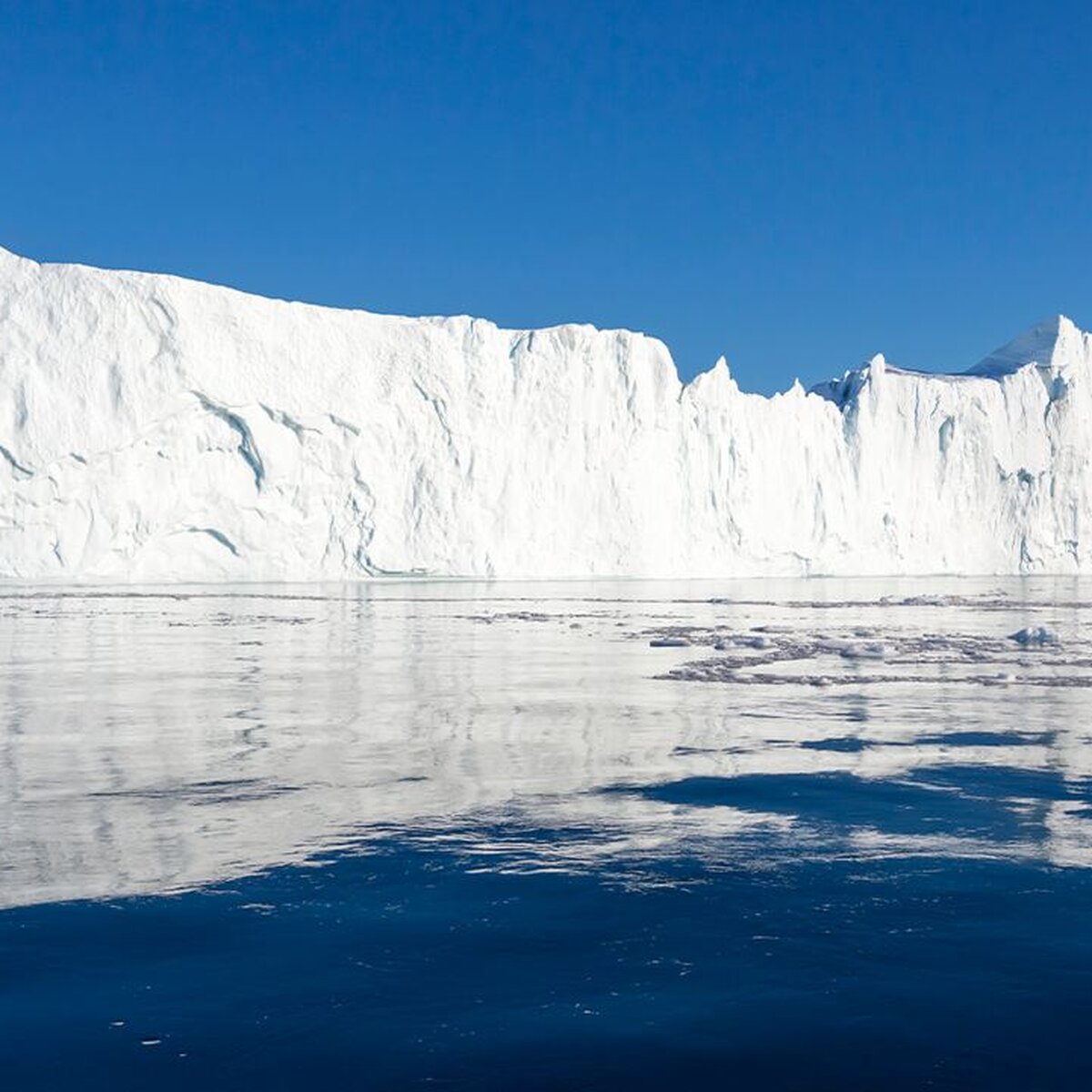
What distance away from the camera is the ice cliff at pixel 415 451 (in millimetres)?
40375

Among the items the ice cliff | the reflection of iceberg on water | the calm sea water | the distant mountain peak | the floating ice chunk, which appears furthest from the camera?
the distant mountain peak

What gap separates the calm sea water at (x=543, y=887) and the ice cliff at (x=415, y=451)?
2914cm

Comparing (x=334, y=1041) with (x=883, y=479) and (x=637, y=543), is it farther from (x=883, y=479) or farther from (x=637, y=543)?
(x=883, y=479)

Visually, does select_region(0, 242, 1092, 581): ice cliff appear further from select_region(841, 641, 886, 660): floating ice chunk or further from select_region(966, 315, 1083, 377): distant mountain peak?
select_region(841, 641, 886, 660): floating ice chunk

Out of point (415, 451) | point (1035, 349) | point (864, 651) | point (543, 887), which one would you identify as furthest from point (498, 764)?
point (1035, 349)

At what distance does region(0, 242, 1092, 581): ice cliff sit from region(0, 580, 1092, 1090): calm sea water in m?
29.1

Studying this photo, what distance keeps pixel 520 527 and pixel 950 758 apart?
38483 mm

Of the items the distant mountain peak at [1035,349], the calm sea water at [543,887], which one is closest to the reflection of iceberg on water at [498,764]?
the calm sea water at [543,887]

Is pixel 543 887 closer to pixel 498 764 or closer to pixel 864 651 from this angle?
pixel 498 764

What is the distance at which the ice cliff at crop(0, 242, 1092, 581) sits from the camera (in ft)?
132

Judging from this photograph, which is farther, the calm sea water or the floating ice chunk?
the floating ice chunk

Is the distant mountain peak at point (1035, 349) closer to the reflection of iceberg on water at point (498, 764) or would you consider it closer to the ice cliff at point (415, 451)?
the ice cliff at point (415, 451)

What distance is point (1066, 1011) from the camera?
13.9 ft

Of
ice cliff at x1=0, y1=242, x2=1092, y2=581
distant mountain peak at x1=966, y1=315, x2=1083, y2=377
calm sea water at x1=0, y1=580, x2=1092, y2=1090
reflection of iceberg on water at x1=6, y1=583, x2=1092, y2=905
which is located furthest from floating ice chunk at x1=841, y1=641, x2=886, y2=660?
distant mountain peak at x1=966, y1=315, x2=1083, y2=377
